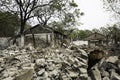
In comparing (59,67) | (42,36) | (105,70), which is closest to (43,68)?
(59,67)

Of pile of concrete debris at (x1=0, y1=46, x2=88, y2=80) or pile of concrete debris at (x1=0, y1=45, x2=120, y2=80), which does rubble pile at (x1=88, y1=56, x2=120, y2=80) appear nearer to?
pile of concrete debris at (x1=0, y1=45, x2=120, y2=80)

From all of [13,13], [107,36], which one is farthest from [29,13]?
[107,36]

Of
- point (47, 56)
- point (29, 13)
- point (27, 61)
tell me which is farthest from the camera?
point (29, 13)

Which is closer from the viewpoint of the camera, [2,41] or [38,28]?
[38,28]

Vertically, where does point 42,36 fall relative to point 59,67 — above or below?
above

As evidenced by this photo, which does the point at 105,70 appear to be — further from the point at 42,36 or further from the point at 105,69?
the point at 42,36

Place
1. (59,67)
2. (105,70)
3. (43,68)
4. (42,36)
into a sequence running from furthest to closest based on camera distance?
(42,36) < (105,70) < (59,67) < (43,68)

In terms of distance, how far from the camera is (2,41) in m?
32.8

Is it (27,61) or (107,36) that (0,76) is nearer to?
(27,61)

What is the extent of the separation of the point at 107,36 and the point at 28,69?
159 feet

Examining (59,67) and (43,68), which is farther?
(59,67)

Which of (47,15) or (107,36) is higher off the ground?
(47,15)

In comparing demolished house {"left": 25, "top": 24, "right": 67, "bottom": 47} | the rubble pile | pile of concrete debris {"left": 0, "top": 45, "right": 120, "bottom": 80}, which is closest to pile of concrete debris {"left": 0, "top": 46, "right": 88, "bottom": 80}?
pile of concrete debris {"left": 0, "top": 45, "right": 120, "bottom": 80}

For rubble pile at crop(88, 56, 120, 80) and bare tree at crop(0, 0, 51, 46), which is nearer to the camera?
rubble pile at crop(88, 56, 120, 80)
